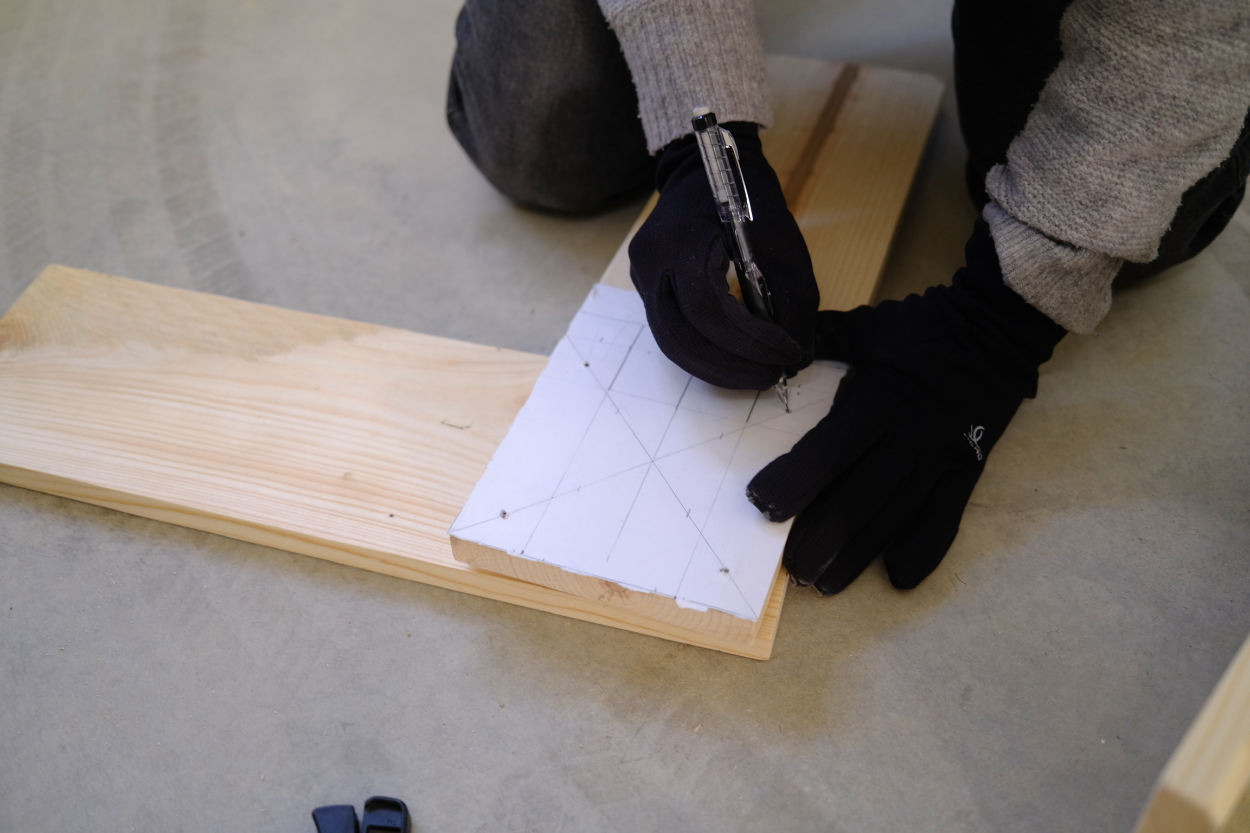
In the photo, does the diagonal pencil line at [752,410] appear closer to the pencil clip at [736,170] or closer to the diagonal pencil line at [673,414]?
the diagonal pencil line at [673,414]

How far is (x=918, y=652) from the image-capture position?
44.4 inches

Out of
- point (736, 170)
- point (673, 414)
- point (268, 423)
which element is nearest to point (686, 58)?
point (736, 170)

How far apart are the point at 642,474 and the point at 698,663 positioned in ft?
0.75

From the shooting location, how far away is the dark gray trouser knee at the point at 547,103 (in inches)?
58.5

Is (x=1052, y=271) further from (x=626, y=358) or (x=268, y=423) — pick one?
(x=268, y=423)

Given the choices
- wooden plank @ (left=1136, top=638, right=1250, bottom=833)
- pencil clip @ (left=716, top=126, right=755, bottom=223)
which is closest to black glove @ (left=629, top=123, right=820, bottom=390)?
pencil clip @ (left=716, top=126, right=755, bottom=223)

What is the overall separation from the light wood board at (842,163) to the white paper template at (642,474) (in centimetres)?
6

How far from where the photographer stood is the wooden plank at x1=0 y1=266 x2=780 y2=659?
1213mm

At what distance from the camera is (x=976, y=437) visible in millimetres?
1187

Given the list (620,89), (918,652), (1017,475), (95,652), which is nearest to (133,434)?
(95,652)

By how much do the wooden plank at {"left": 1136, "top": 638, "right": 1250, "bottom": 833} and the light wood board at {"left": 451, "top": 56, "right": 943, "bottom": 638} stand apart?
493 mm

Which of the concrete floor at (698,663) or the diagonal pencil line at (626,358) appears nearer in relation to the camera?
the concrete floor at (698,663)

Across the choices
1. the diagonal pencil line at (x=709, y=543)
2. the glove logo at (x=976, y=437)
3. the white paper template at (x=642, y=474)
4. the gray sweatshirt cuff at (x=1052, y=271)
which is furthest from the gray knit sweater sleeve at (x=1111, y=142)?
the diagonal pencil line at (x=709, y=543)

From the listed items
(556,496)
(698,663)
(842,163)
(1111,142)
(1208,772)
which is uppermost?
(1111,142)
